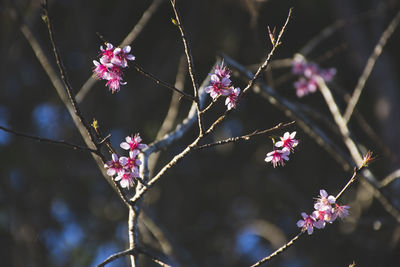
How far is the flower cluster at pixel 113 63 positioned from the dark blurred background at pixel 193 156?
346 centimetres

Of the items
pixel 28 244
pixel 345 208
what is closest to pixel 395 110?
pixel 345 208

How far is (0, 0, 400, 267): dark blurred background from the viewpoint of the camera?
17.1 ft

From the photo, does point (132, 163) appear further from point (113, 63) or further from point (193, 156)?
point (193, 156)

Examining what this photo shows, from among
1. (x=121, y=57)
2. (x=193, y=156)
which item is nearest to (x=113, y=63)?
(x=121, y=57)

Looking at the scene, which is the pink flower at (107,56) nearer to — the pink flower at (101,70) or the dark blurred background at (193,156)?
the pink flower at (101,70)

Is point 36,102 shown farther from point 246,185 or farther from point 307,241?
point 307,241

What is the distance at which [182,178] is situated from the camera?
649 cm

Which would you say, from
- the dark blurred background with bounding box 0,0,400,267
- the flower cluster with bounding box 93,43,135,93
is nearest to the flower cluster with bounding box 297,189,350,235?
the flower cluster with bounding box 93,43,135,93

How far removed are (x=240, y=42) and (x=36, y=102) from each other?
306cm

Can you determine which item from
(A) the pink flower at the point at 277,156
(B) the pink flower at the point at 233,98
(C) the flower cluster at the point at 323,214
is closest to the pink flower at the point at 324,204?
(C) the flower cluster at the point at 323,214

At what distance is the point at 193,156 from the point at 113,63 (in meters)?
5.16

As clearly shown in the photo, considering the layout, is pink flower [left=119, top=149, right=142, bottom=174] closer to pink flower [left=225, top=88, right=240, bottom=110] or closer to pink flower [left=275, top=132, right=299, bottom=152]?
pink flower [left=225, top=88, right=240, bottom=110]

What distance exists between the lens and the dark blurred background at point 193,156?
521cm

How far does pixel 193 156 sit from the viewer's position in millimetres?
6637
